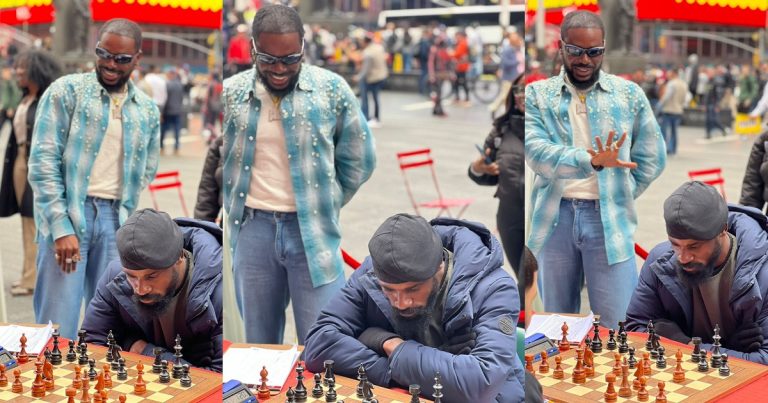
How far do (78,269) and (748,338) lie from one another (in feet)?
8.42

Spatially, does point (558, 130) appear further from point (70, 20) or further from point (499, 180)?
point (70, 20)

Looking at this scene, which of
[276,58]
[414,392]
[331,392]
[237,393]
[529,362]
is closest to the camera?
[414,392]

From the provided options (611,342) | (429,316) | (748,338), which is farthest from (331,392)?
(748,338)

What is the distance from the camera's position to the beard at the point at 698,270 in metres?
3.78

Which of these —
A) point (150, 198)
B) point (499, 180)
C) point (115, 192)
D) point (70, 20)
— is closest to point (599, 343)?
point (499, 180)

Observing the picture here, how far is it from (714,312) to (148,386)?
6.43 feet

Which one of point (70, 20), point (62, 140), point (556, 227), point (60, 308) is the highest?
point (70, 20)

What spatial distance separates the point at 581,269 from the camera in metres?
4.05

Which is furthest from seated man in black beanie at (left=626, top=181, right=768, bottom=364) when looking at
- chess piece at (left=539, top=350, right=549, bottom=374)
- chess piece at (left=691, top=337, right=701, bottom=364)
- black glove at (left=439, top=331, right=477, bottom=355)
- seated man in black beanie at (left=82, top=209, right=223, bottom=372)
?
seated man in black beanie at (left=82, top=209, right=223, bottom=372)

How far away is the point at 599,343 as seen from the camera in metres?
3.74

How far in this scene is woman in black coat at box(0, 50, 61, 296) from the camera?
5.71 m

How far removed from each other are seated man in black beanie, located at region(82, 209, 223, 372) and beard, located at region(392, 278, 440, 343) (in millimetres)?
558

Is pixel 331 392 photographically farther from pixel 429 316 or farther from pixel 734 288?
pixel 734 288

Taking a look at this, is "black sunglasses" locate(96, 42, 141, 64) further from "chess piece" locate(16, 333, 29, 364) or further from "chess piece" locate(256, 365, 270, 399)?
"chess piece" locate(256, 365, 270, 399)
